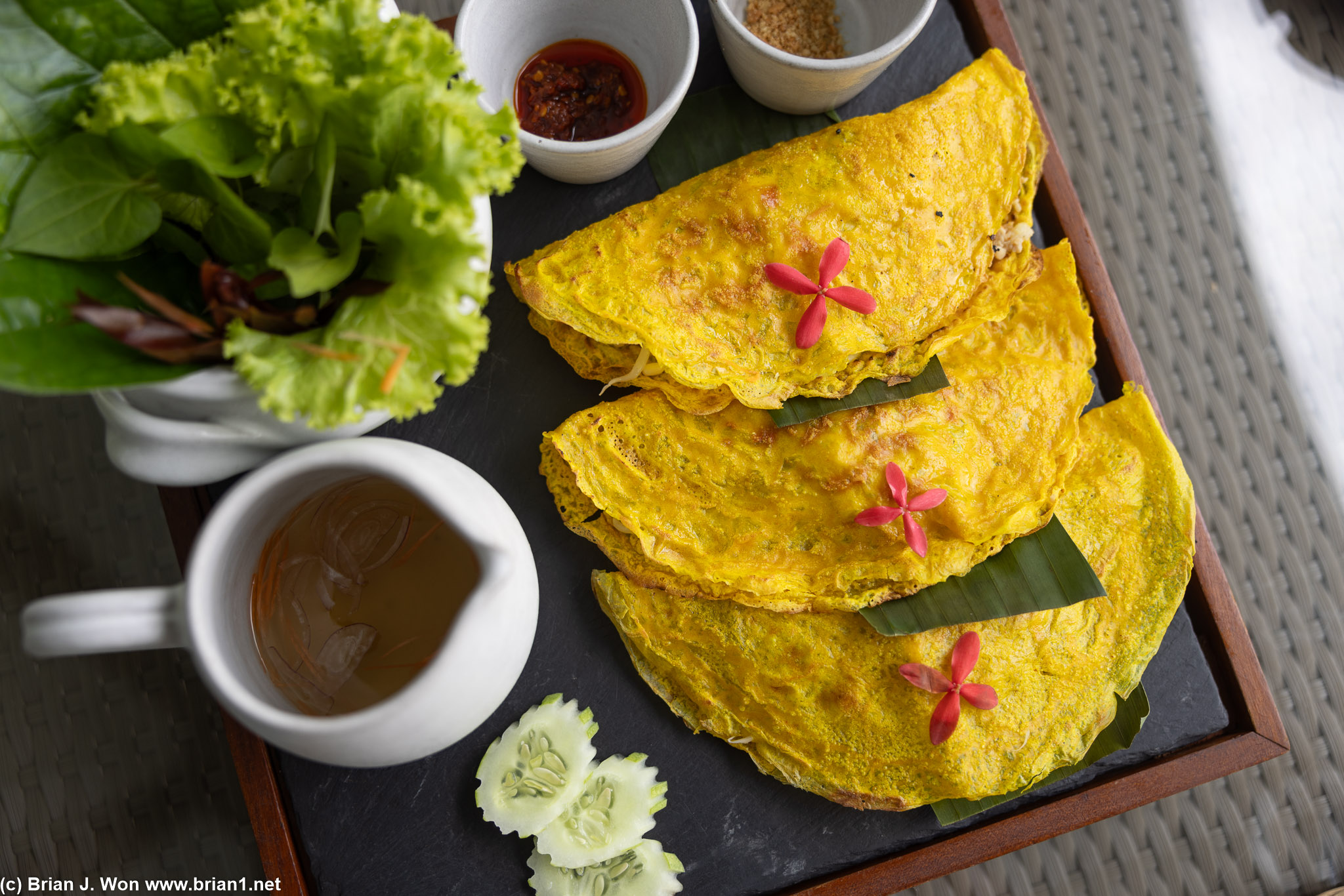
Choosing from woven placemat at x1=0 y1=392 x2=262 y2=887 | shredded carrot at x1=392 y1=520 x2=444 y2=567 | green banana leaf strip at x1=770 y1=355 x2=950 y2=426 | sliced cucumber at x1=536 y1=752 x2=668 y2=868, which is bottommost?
woven placemat at x1=0 y1=392 x2=262 y2=887

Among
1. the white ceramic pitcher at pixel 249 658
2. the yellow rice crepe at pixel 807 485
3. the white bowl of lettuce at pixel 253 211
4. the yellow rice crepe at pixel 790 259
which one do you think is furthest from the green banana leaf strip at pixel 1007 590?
the white bowl of lettuce at pixel 253 211

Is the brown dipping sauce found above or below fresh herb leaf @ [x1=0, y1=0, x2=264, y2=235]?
below

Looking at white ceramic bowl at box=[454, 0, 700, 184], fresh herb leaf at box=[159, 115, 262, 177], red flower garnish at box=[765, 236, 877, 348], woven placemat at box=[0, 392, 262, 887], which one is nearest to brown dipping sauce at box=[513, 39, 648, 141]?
white ceramic bowl at box=[454, 0, 700, 184]

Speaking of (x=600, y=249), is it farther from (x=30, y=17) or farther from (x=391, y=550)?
(x=30, y=17)

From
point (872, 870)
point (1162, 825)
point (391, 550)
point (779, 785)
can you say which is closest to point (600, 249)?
point (391, 550)

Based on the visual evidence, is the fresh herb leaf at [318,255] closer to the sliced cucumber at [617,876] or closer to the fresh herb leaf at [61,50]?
the fresh herb leaf at [61,50]

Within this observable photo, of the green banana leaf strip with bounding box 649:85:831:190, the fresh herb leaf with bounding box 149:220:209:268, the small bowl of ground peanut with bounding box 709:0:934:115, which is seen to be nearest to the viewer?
the fresh herb leaf with bounding box 149:220:209:268

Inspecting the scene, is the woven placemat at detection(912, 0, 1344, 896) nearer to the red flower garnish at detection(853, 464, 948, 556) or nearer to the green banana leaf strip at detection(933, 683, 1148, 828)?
the green banana leaf strip at detection(933, 683, 1148, 828)
